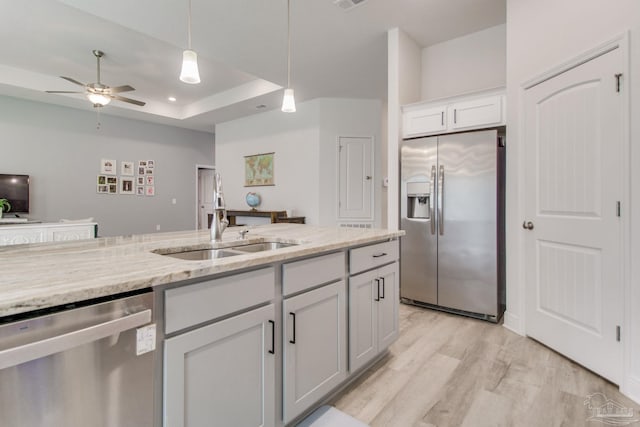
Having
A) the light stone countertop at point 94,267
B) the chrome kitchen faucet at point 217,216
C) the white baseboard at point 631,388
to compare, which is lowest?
the white baseboard at point 631,388

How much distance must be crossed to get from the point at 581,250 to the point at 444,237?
109cm

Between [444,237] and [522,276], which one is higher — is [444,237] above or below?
above

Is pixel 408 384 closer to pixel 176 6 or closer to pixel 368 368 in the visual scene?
pixel 368 368

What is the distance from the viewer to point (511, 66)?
2717 millimetres

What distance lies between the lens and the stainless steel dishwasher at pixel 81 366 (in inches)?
27.9

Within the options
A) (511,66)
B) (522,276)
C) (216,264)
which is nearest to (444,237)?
(522,276)

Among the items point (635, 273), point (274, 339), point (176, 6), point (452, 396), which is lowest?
point (452, 396)

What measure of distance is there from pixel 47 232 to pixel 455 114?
4.93 metres

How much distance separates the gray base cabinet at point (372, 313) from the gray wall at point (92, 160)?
644 centimetres

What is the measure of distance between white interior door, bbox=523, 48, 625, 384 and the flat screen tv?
7380 millimetres

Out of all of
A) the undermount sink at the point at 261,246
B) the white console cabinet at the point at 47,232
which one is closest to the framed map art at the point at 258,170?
the white console cabinet at the point at 47,232

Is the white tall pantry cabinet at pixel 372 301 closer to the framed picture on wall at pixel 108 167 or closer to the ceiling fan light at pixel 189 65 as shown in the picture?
the ceiling fan light at pixel 189 65

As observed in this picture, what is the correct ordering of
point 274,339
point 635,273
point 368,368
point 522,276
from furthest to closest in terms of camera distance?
point 522,276
point 368,368
point 635,273
point 274,339

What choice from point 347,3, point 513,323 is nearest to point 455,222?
point 513,323
